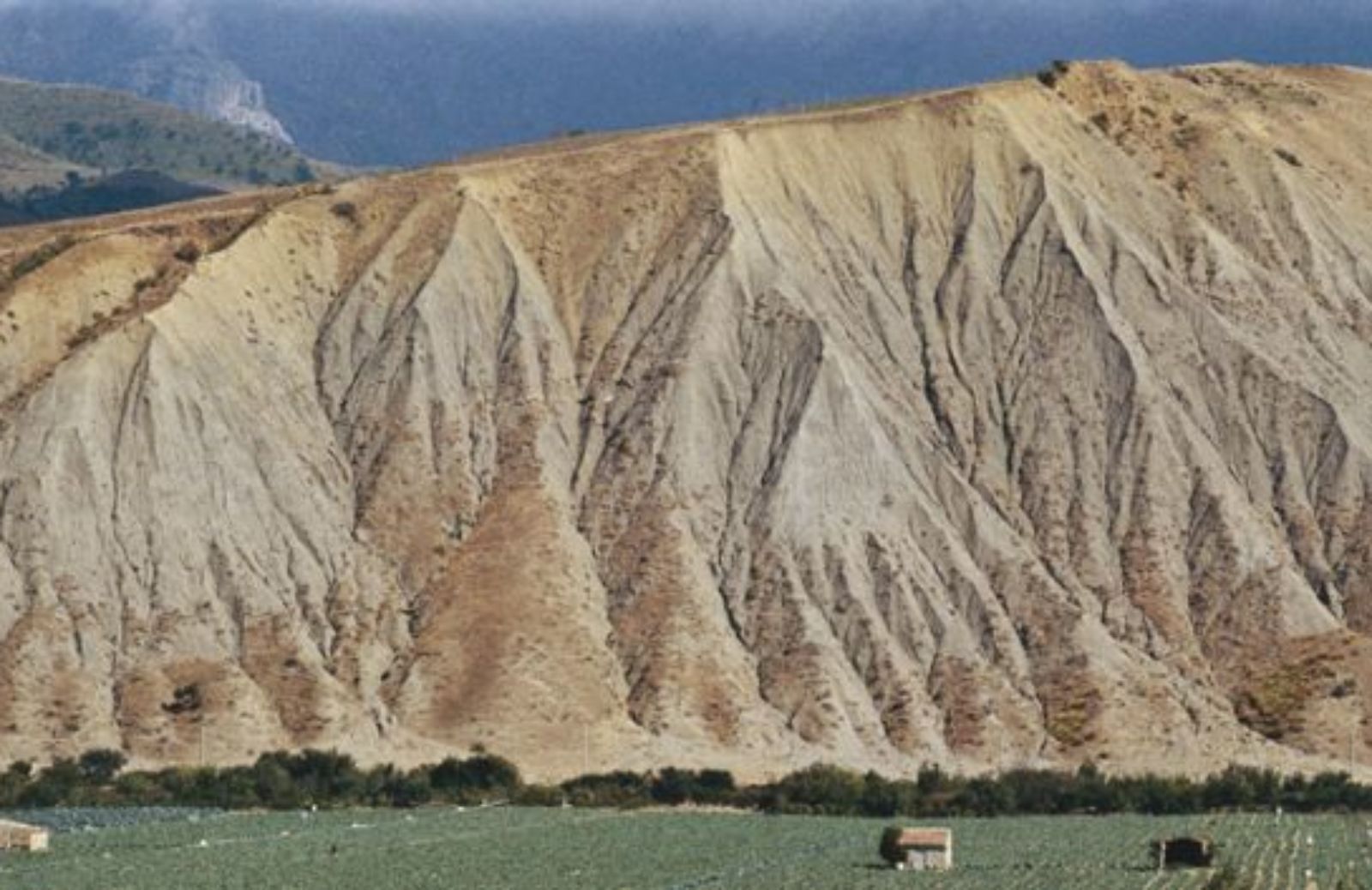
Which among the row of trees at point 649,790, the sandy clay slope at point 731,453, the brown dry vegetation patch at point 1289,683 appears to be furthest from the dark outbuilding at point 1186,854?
the brown dry vegetation patch at point 1289,683

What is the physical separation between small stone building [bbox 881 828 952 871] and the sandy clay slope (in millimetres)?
24744

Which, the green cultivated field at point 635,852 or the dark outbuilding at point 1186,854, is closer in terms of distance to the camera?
the green cultivated field at point 635,852

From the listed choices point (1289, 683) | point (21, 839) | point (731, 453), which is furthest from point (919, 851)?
point (731, 453)

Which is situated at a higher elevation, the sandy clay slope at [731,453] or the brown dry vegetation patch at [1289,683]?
the sandy clay slope at [731,453]

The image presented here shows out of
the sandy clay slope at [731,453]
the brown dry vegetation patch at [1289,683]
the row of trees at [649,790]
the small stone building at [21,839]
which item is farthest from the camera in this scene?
the brown dry vegetation patch at [1289,683]

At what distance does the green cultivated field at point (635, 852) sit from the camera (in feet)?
286

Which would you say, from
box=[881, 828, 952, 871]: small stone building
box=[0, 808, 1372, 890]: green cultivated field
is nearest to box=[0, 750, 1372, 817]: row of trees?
box=[0, 808, 1372, 890]: green cultivated field

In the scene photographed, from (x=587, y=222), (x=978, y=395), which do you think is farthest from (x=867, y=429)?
(x=587, y=222)

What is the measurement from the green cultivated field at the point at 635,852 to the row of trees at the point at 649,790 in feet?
8.22

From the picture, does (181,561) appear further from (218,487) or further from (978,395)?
(978,395)

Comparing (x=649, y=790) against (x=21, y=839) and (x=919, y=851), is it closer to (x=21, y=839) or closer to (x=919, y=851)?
(x=919, y=851)

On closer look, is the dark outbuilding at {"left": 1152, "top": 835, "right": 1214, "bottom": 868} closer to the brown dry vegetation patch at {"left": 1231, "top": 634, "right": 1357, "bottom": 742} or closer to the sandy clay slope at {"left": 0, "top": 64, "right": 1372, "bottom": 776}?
the sandy clay slope at {"left": 0, "top": 64, "right": 1372, "bottom": 776}

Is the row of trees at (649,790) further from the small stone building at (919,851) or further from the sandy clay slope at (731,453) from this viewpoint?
the small stone building at (919,851)

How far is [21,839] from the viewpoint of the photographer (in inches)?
3851
